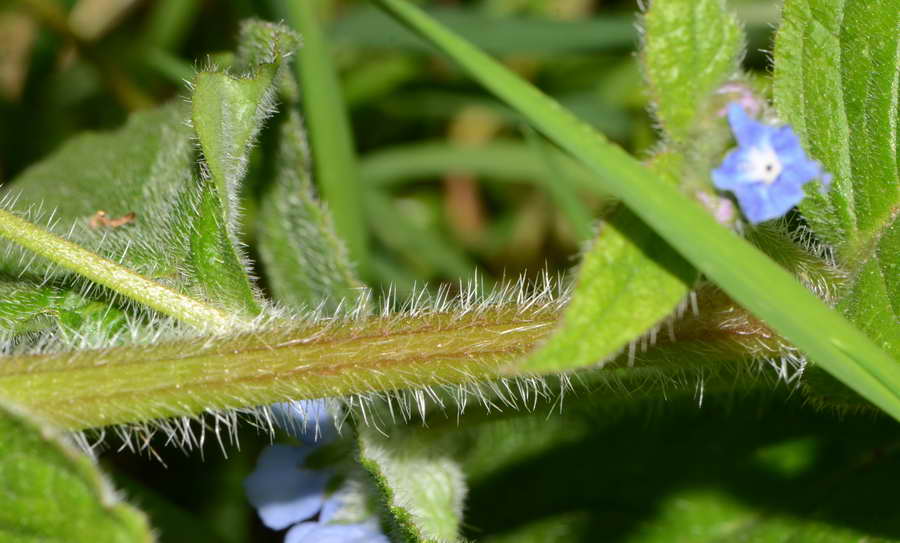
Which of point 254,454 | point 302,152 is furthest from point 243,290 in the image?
point 254,454

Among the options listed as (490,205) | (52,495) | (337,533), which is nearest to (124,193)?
(337,533)

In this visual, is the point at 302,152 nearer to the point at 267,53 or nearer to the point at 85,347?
the point at 267,53

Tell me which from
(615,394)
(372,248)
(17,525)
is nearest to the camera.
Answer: (17,525)

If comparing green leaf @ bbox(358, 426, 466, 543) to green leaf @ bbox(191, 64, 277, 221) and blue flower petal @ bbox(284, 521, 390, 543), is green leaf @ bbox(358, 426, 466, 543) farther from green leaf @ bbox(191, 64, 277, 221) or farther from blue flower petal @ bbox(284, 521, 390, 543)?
green leaf @ bbox(191, 64, 277, 221)

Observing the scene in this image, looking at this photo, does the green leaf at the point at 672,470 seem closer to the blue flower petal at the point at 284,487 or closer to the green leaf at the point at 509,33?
the blue flower petal at the point at 284,487

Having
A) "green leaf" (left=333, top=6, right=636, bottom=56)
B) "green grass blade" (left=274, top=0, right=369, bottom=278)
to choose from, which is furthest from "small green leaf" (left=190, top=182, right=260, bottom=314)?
"green leaf" (left=333, top=6, right=636, bottom=56)

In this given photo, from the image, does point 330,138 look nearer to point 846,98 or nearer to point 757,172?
point 846,98

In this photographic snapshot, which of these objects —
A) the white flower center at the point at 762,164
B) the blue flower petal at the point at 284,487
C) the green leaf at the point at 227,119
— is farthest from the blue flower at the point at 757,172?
the blue flower petal at the point at 284,487
